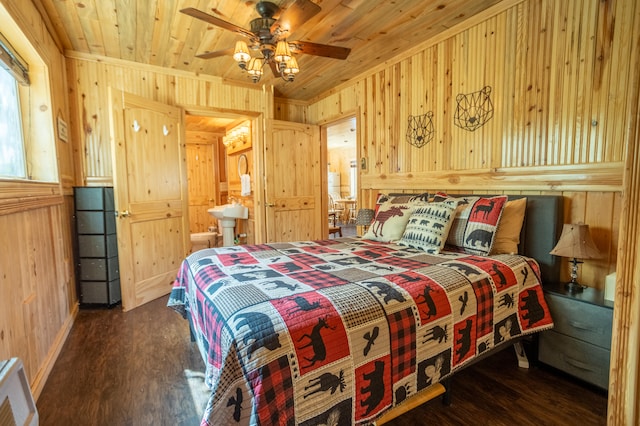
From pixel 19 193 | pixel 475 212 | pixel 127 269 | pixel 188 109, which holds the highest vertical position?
pixel 188 109

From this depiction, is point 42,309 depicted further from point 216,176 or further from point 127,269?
point 216,176

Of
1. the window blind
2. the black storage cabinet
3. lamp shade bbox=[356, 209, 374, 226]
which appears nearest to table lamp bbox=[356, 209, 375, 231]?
lamp shade bbox=[356, 209, 374, 226]

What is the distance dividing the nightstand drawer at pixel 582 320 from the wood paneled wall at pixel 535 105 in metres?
0.38

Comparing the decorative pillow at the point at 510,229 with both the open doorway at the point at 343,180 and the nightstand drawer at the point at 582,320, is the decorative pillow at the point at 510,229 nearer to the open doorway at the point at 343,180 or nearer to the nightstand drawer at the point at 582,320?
the nightstand drawer at the point at 582,320

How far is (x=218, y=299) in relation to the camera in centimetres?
132

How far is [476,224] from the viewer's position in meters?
2.15

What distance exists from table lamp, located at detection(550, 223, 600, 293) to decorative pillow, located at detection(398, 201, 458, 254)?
25.4 inches

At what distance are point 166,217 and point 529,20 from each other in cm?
373

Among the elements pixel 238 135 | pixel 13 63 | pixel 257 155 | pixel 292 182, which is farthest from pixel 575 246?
pixel 238 135

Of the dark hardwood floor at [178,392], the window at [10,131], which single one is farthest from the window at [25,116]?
the dark hardwood floor at [178,392]

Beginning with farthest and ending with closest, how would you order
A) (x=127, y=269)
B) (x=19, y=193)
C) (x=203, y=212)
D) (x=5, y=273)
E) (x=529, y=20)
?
1. (x=203, y=212)
2. (x=127, y=269)
3. (x=529, y=20)
4. (x=19, y=193)
5. (x=5, y=273)

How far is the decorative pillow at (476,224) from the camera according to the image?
207 centimetres

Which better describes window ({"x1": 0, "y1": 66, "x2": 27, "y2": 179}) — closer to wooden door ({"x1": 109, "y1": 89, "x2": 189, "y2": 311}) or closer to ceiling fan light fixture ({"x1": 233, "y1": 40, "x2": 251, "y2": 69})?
wooden door ({"x1": 109, "y1": 89, "x2": 189, "y2": 311})

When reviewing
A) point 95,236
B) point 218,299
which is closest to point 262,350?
point 218,299
